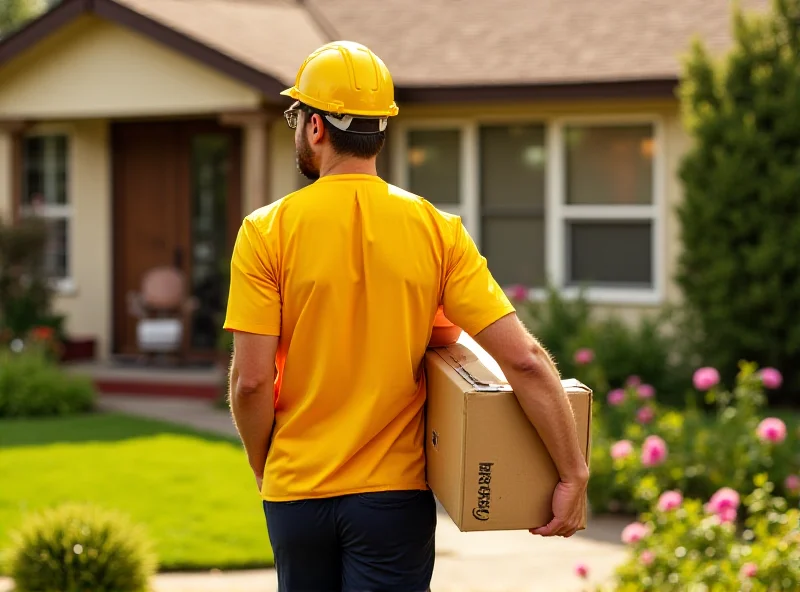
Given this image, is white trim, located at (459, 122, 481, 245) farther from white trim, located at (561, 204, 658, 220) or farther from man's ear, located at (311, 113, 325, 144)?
man's ear, located at (311, 113, 325, 144)

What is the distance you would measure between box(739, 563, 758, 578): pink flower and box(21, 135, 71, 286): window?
1138 cm

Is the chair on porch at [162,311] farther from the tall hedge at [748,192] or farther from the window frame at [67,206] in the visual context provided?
the tall hedge at [748,192]

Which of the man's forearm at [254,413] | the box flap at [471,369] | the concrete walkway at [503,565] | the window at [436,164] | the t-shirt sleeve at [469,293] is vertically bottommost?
the concrete walkway at [503,565]

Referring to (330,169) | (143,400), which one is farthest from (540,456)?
(143,400)

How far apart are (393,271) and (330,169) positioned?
0.31 meters

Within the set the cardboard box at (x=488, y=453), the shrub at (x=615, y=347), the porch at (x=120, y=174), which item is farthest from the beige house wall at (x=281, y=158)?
the cardboard box at (x=488, y=453)

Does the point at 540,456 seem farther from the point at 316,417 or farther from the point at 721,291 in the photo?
the point at 721,291

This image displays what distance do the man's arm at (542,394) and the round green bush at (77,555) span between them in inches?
127

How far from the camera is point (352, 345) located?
3148 mm

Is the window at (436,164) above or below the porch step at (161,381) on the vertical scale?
above

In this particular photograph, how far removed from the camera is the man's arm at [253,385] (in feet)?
10.2

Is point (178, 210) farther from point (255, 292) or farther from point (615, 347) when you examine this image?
point (255, 292)

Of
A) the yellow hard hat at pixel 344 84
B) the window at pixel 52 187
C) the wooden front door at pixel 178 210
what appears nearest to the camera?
the yellow hard hat at pixel 344 84

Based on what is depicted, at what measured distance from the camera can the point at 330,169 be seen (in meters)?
3.21
